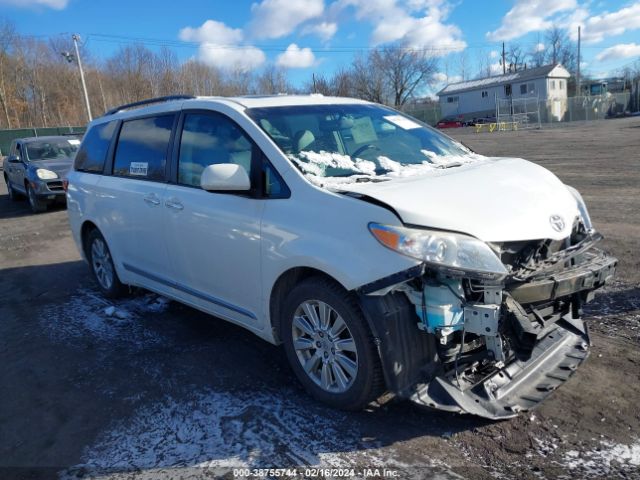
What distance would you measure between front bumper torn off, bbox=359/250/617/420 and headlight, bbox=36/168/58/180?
38.0 feet

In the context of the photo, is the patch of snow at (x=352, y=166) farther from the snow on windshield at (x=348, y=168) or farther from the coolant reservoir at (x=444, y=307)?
the coolant reservoir at (x=444, y=307)

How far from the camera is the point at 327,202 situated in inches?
119

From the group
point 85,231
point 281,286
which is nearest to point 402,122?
point 281,286

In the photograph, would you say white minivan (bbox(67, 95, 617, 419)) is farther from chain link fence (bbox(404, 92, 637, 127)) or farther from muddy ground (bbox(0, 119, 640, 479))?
chain link fence (bbox(404, 92, 637, 127))

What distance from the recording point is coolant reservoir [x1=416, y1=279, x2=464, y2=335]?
2.68 meters

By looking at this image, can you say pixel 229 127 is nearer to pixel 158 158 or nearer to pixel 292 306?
pixel 158 158

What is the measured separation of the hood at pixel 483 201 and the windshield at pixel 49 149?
12681 millimetres

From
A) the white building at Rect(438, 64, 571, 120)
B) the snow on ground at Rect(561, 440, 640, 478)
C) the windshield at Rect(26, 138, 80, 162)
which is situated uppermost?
the white building at Rect(438, 64, 571, 120)

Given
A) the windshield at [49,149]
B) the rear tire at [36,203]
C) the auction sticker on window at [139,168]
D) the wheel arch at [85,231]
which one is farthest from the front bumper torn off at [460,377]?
the windshield at [49,149]

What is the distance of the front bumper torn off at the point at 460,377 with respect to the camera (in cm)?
276

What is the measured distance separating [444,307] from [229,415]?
5.15ft

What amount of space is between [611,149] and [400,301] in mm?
17159


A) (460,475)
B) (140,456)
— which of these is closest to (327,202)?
(460,475)

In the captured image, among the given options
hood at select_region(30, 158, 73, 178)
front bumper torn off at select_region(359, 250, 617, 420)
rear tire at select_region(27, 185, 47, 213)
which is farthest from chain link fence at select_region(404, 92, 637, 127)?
front bumper torn off at select_region(359, 250, 617, 420)
